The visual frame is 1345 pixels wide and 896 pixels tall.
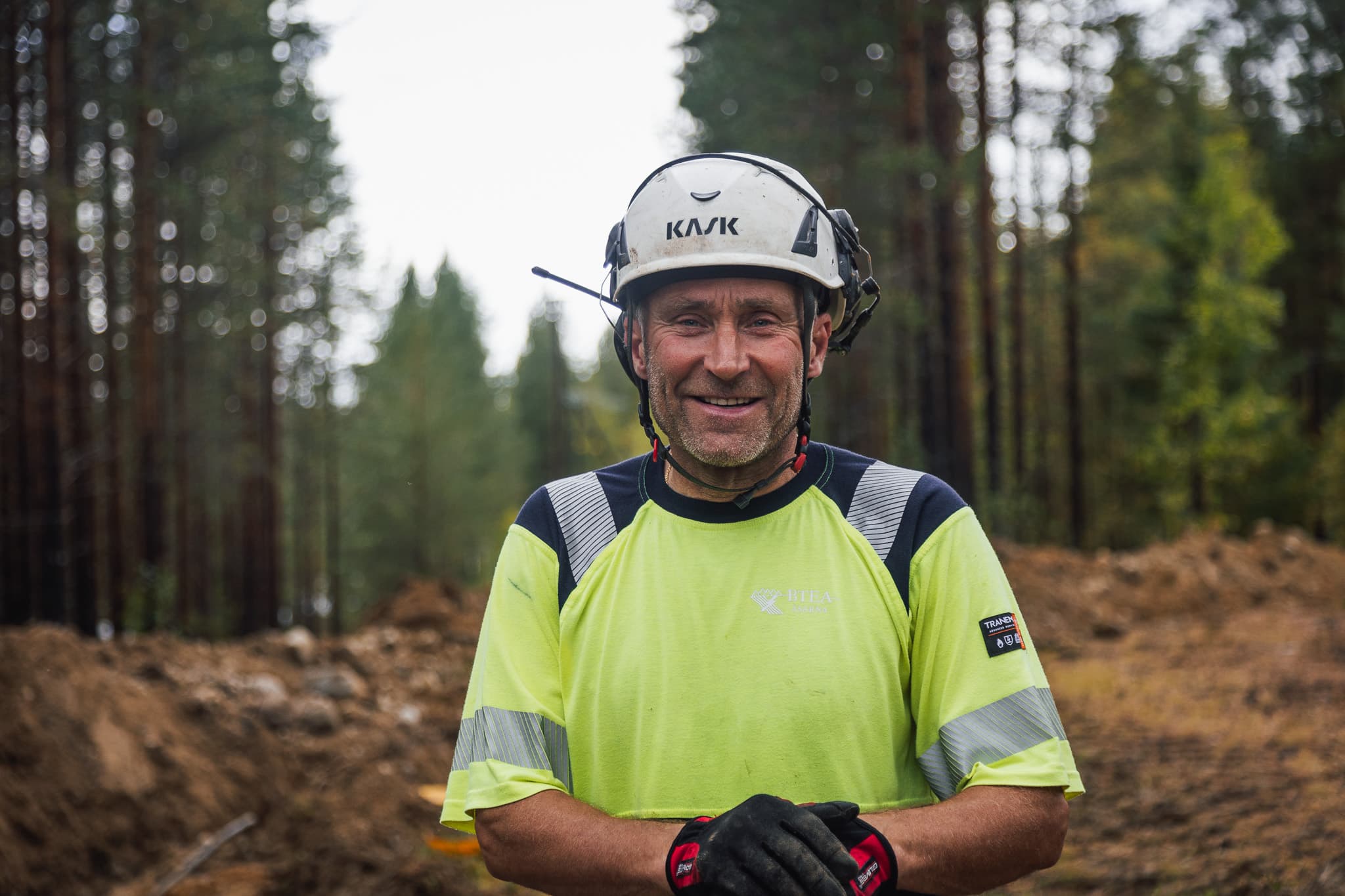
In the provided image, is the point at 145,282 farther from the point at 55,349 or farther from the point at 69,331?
the point at 55,349

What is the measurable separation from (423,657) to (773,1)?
512 inches

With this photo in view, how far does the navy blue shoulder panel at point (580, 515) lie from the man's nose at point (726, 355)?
13.6 inches

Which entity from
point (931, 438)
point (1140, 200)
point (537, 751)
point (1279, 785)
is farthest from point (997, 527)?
point (537, 751)

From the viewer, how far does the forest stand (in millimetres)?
17250

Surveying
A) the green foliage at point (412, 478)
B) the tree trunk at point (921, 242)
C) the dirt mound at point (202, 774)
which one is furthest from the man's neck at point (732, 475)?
the green foliage at point (412, 478)

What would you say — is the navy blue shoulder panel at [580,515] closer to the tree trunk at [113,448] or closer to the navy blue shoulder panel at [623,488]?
the navy blue shoulder panel at [623,488]

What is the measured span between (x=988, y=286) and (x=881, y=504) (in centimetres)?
2171

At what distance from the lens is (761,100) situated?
2061 cm

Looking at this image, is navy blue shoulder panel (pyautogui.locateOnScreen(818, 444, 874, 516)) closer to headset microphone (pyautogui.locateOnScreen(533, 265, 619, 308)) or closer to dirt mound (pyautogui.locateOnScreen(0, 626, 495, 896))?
headset microphone (pyautogui.locateOnScreen(533, 265, 619, 308))

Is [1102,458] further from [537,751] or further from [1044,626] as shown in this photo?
[537,751]

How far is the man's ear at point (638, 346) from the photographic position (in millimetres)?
2771

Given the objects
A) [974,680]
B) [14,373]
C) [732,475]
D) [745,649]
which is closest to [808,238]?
[732,475]

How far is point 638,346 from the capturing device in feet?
9.23

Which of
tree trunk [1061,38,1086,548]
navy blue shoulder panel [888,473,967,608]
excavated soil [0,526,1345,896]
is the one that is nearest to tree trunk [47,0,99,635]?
excavated soil [0,526,1345,896]
